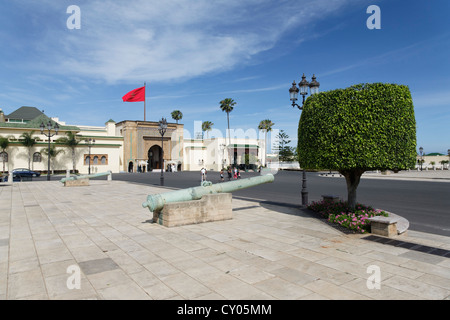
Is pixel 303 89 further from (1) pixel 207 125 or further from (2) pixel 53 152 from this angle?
(1) pixel 207 125

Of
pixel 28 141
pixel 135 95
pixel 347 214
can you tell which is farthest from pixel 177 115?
pixel 347 214

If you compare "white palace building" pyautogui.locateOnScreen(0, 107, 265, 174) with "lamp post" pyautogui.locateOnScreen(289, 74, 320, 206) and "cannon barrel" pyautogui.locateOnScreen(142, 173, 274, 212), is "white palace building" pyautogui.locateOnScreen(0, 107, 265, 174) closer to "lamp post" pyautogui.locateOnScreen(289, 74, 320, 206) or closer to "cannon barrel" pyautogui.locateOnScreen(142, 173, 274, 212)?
"lamp post" pyautogui.locateOnScreen(289, 74, 320, 206)

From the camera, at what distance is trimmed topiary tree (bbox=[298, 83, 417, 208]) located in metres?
7.03

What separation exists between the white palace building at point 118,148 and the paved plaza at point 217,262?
32747 millimetres

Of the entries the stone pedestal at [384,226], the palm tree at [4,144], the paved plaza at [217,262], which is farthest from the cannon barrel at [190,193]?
the palm tree at [4,144]

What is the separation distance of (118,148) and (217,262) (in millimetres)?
46939

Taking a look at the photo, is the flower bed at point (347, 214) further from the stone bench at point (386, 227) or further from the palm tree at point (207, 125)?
the palm tree at point (207, 125)

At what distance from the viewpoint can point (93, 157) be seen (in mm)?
45062

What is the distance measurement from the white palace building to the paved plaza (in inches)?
1289

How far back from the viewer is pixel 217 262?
4766 millimetres
